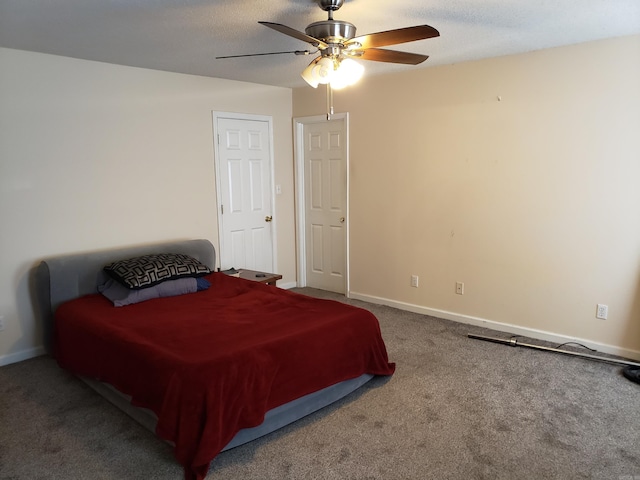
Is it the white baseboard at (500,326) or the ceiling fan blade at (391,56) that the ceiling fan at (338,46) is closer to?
the ceiling fan blade at (391,56)

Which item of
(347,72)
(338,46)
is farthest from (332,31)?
(347,72)

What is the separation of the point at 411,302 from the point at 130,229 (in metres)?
2.88

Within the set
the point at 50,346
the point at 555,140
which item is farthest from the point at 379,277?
the point at 50,346

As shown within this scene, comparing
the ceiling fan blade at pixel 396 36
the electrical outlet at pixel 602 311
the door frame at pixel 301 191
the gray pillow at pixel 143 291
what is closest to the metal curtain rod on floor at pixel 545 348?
the electrical outlet at pixel 602 311

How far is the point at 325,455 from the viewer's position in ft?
7.91

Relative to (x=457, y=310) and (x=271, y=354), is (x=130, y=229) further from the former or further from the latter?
(x=457, y=310)

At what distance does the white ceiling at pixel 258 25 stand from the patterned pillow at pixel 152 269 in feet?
5.53

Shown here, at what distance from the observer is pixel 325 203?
541 centimetres

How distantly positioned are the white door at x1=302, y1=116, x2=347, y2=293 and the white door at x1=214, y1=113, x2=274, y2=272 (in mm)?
483

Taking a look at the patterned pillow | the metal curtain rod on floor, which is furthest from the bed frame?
the metal curtain rod on floor

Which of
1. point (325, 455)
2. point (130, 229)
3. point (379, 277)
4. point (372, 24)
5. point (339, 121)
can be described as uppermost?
point (372, 24)

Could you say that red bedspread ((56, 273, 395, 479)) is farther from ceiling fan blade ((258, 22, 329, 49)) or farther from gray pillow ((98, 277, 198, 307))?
ceiling fan blade ((258, 22, 329, 49))

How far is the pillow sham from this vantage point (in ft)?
11.5

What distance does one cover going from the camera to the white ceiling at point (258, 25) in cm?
266
